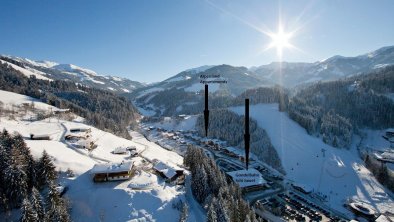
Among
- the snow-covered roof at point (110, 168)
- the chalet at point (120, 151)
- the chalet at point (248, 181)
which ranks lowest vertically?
the chalet at point (248, 181)

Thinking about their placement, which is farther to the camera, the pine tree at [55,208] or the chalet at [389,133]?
the chalet at [389,133]

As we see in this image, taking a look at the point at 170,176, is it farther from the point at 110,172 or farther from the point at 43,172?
the point at 43,172

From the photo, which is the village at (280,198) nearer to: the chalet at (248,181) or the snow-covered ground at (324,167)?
the chalet at (248,181)

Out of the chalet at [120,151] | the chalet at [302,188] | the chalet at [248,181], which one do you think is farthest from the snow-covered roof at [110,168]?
the chalet at [302,188]

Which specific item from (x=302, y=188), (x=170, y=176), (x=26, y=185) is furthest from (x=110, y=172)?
(x=302, y=188)

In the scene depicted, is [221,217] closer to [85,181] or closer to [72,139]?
[85,181]

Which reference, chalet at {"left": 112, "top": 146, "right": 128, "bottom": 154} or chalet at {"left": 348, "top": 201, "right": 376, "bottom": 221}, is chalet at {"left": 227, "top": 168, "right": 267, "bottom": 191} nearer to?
chalet at {"left": 348, "top": 201, "right": 376, "bottom": 221}

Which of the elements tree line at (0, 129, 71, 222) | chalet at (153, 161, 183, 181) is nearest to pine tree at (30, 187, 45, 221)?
tree line at (0, 129, 71, 222)
